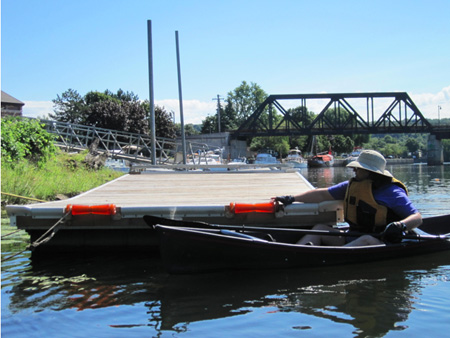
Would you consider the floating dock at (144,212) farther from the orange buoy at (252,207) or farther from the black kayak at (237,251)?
the black kayak at (237,251)

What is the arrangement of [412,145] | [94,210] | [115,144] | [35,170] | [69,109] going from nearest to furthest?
[94,210] → [35,170] → [115,144] → [69,109] → [412,145]

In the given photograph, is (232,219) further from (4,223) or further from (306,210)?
(4,223)

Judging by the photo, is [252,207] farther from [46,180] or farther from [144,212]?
[46,180]

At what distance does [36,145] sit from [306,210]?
1174 cm

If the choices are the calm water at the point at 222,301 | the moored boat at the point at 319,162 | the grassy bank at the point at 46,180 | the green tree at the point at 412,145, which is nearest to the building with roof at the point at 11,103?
the moored boat at the point at 319,162

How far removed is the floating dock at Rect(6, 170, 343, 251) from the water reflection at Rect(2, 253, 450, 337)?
0.64 m

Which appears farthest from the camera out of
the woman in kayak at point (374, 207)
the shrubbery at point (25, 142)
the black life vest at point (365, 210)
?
the shrubbery at point (25, 142)

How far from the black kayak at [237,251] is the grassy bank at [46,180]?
5.53 metres

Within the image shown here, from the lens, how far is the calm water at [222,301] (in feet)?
16.9

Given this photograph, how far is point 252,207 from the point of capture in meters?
7.72

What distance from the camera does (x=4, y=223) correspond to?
1016 cm

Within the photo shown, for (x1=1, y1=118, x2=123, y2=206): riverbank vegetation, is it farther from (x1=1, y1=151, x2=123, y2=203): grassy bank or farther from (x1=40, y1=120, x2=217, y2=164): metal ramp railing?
(x1=40, y1=120, x2=217, y2=164): metal ramp railing

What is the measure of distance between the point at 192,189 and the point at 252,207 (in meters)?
2.77

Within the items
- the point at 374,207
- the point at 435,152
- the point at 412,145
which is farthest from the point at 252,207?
the point at 412,145
